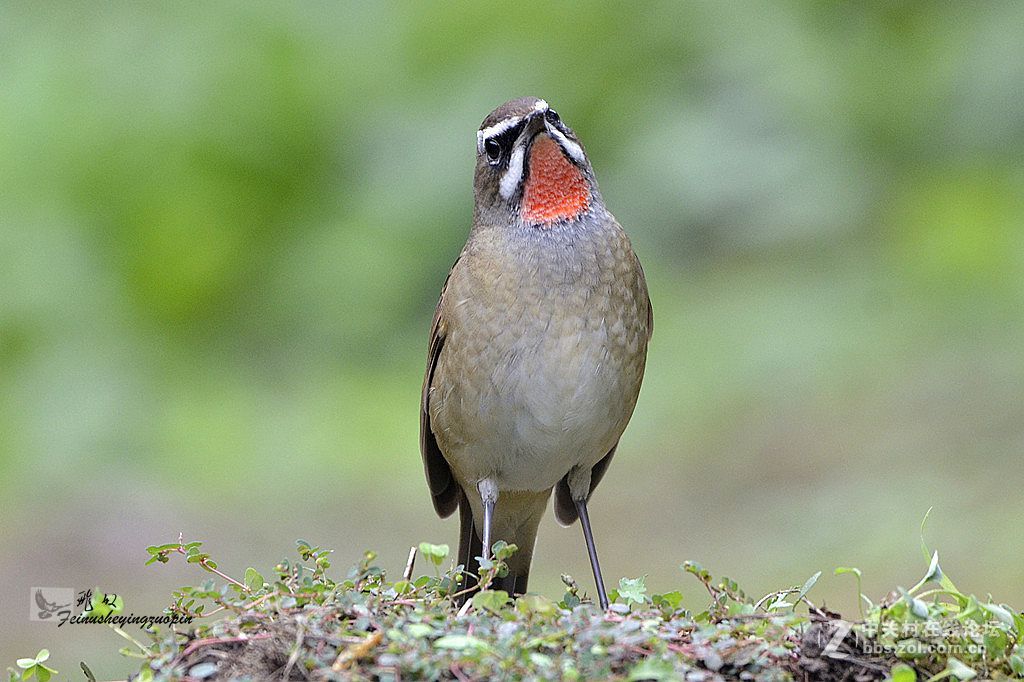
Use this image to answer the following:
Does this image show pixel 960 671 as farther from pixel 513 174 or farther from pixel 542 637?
pixel 513 174

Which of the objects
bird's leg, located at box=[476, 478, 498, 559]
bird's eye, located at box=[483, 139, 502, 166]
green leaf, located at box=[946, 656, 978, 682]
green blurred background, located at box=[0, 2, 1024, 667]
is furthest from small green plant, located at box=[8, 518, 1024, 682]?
green blurred background, located at box=[0, 2, 1024, 667]

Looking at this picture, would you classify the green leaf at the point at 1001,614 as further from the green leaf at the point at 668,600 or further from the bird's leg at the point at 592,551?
the bird's leg at the point at 592,551

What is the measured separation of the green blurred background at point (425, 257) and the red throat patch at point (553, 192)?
2667 mm

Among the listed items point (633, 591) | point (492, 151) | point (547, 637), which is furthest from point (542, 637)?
point (492, 151)

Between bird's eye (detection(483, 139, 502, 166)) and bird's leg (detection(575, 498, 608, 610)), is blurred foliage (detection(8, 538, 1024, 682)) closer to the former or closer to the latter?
bird's leg (detection(575, 498, 608, 610))

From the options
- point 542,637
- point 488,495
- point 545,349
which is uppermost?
point 545,349

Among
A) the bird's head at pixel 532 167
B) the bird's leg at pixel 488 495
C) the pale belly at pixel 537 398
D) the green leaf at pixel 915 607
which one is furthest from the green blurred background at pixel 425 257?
the green leaf at pixel 915 607

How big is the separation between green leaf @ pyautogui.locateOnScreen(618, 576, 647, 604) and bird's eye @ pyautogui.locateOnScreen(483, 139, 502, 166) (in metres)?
1.68

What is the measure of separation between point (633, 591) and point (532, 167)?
167 centimetres

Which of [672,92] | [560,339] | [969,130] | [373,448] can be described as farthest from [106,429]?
[969,130]

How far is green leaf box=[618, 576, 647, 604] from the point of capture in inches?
123

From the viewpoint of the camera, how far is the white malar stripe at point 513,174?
4350 mm

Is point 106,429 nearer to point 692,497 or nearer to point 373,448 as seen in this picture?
point 373,448

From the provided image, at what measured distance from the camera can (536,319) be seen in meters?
4.32
